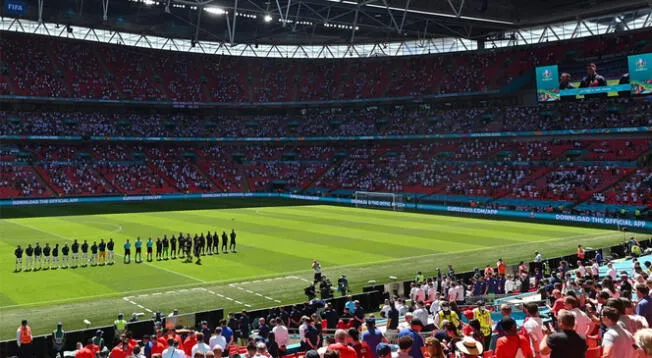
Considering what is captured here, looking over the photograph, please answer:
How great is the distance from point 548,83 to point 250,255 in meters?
36.7

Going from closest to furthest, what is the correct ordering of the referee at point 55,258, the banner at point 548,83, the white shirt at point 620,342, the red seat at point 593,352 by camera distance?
the white shirt at point 620,342
the red seat at point 593,352
the referee at point 55,258
the banner at point 548,83

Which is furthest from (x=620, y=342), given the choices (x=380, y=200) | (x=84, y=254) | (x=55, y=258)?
(x=380, y=200)

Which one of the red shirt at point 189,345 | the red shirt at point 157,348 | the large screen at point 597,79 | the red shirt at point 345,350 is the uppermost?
the large screen at point 597,79

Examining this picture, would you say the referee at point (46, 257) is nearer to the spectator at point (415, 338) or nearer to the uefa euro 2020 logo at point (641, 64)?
the spectator at point (415, 338)

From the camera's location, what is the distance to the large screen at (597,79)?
47750 mm

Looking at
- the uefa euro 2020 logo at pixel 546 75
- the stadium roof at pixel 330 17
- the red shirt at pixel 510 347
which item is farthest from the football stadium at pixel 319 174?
the uefa euro 2020 logo at pixel 546 75

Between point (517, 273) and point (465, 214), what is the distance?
28193mm

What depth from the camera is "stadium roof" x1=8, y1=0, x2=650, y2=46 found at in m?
47.0

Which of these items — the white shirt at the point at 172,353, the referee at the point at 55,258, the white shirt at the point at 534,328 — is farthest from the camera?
the referee at the point at 55,258

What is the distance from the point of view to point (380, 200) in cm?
6047

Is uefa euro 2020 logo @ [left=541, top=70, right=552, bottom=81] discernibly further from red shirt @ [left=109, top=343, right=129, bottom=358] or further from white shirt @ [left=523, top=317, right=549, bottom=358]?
red shirt @ [left=109, top=343, right=129, bottom=358]

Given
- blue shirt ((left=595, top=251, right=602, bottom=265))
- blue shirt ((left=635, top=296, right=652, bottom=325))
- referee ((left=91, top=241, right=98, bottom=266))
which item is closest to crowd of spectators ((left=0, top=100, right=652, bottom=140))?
blue shirt ((left=595, top=251, right=602, bottom=265))

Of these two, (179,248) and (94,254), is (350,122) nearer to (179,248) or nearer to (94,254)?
(179,248)

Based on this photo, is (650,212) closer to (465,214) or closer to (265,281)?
(465,214)
